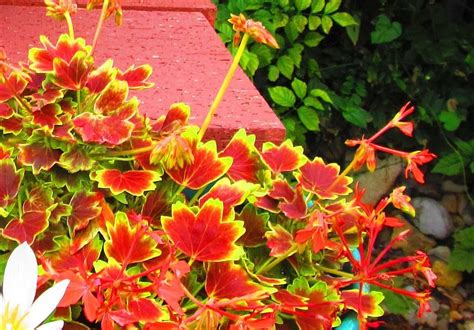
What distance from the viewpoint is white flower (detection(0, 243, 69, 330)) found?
0.72 meters

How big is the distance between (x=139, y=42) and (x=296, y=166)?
1.72 feet

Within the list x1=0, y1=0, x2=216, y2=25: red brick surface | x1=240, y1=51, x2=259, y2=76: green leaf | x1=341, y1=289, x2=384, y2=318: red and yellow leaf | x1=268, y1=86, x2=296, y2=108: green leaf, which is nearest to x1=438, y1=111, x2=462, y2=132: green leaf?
x1=268, y1=86, x2=296, y2=108: green leaf

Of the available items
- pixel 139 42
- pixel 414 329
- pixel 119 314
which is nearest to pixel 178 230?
pixel 119 314

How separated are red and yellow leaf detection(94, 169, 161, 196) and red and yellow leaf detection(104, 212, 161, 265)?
6 cm

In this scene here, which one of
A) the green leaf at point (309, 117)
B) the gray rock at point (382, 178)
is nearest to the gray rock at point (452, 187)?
the gray rock at point (382, 178)

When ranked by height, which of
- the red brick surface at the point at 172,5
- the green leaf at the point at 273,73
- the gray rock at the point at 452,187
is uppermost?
the red brick surface at the point at 172,5

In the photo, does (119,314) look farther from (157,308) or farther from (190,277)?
(190,277)

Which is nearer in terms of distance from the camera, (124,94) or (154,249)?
(154,249)

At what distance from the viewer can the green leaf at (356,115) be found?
2721 millimetres

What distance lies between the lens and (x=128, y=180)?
3.07ft

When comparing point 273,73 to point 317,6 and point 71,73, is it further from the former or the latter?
point 71,73

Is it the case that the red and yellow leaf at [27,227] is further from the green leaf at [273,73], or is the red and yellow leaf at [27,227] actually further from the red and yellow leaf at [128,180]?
the green leaf at [273,73]

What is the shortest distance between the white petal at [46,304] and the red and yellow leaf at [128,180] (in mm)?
215

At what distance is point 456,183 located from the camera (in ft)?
9.95
